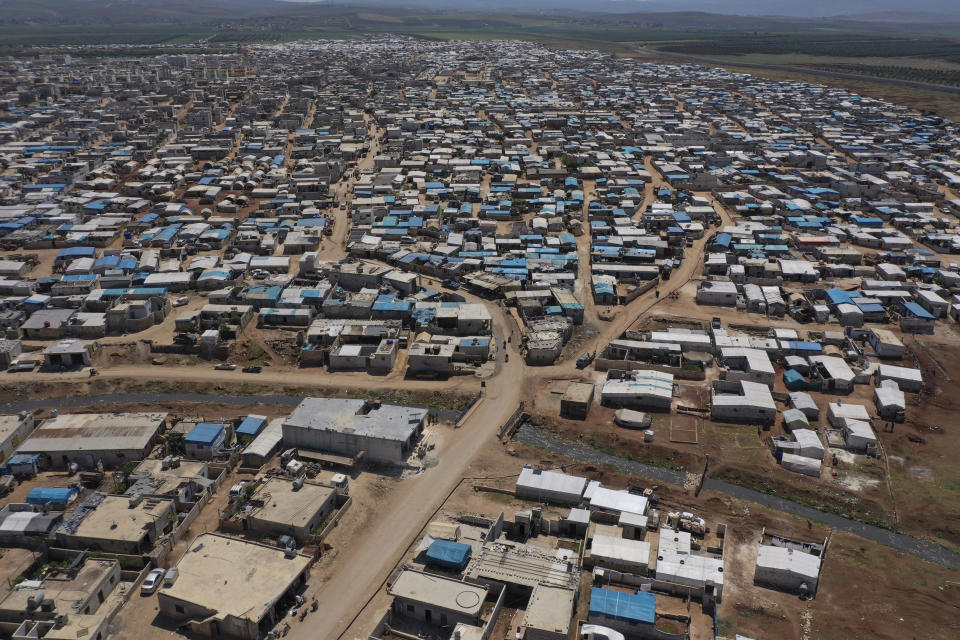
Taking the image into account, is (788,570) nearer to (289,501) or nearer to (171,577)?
(289,501)

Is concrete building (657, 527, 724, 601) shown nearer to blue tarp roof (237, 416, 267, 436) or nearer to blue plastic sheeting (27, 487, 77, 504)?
blue tarp roof (237, 416, 267, 436)

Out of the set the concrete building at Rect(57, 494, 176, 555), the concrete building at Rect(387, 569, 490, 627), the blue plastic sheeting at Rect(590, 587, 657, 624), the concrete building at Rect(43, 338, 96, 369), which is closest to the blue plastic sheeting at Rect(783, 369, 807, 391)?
the blue plastic sheeting at Rect(590, 587, 657, 624)

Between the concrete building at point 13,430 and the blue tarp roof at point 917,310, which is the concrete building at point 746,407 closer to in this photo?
the blue tarp roof at point 917,310

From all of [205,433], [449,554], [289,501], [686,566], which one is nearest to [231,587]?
[289,501]

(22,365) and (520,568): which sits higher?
(520,568)

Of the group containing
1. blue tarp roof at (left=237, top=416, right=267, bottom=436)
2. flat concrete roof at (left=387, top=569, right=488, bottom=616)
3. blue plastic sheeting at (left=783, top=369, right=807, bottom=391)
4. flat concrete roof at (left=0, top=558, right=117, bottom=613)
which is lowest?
blue tarp roof at (left=237, top=416, right=267, bottom=436)

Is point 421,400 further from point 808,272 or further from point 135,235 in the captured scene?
point 135,235
